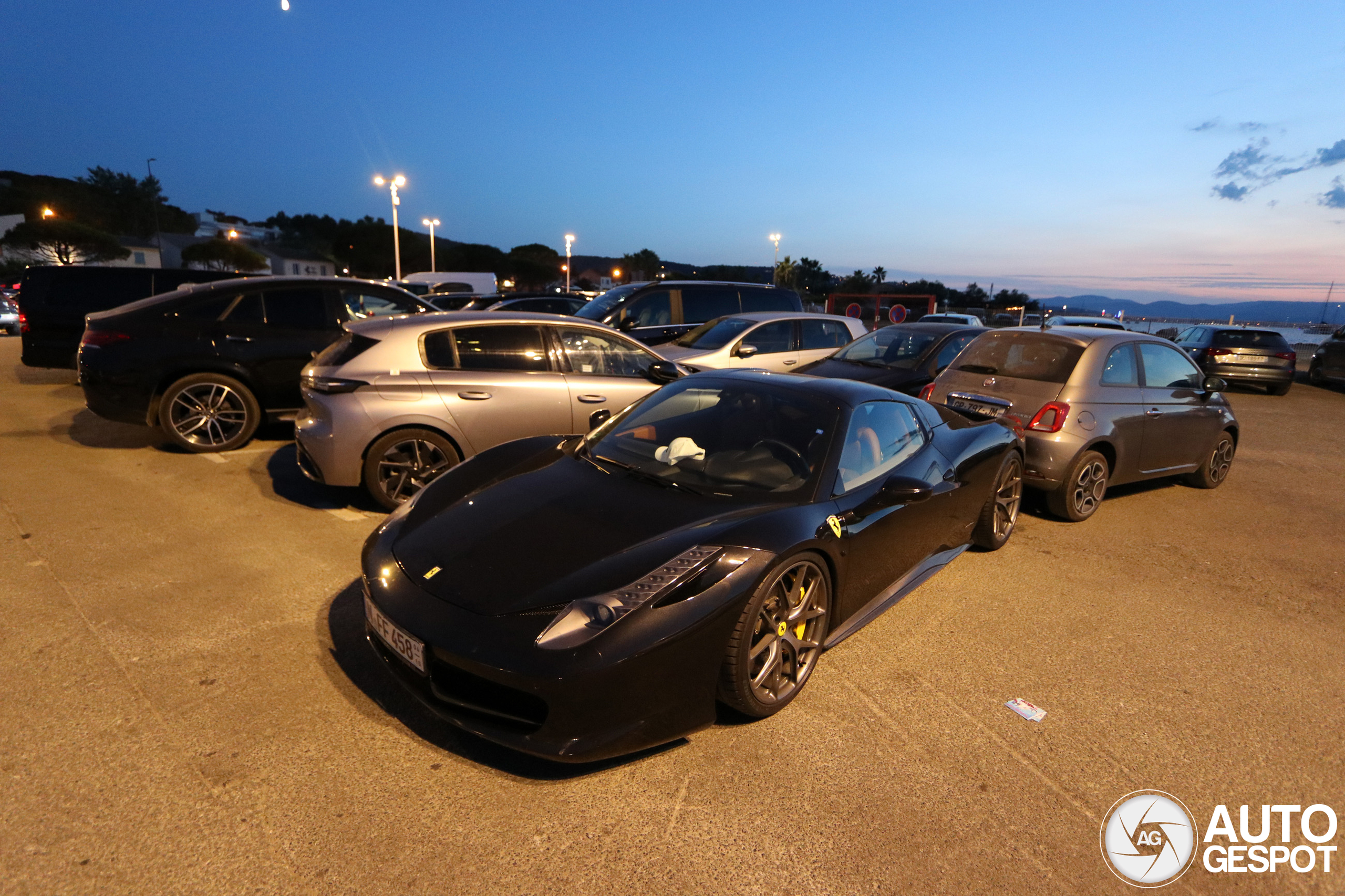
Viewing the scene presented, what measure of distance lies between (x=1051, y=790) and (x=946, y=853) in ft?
2.05

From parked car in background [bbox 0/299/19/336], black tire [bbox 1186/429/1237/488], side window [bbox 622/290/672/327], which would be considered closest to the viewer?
black tire [bbox 1186/429/1237/488]

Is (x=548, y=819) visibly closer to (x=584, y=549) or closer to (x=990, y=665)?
(x=584, y=549)

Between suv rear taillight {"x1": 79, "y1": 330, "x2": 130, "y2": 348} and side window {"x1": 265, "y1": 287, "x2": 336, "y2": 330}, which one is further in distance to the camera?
side window {"x1": 265, "y1": 287, "x2": 336, "y2": 330}

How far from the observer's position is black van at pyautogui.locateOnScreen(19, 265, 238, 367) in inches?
363

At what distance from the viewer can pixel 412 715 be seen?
9.78 ft

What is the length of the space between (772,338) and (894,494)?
639cm

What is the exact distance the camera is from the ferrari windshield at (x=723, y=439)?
3480 mm

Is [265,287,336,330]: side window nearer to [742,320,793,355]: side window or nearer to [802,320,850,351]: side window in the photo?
[742,320,793,355]: side window

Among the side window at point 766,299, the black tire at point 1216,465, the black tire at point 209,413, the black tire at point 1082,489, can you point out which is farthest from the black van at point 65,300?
the black tire at point 1216,465

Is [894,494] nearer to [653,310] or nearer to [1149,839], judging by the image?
[1149,839]

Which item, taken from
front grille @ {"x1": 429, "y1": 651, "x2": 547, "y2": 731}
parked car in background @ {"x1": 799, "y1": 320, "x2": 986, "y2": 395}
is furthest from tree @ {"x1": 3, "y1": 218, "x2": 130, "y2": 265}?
front grille @ {"x1": 429, "y1": 651, "x2": 547, "y2": 731}

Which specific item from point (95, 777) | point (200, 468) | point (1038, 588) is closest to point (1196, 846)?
point (1038, 588)

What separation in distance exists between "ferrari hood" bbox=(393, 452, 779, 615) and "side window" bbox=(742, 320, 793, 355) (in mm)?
6173

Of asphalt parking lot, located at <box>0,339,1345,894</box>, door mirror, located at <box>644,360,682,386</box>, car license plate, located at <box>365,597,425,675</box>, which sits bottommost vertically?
asphalt parking lot, located at <box>0,339,1345,894</box>
